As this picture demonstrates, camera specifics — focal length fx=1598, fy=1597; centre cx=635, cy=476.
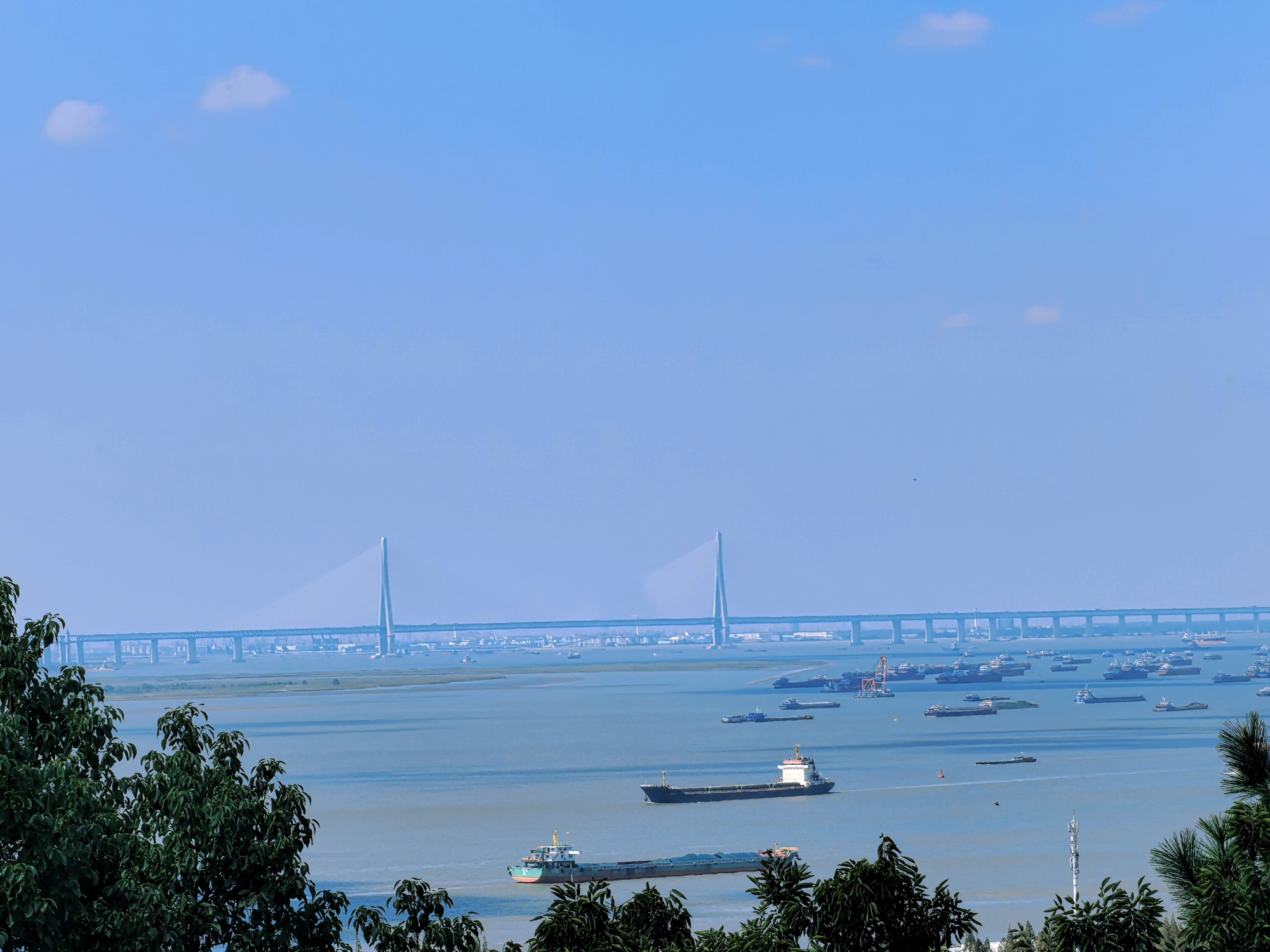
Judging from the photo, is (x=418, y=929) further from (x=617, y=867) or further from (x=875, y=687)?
(x=875, y=687)

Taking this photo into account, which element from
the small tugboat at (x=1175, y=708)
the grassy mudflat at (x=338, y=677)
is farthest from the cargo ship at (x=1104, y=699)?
the grassy mudflat at (x=338, y=677)

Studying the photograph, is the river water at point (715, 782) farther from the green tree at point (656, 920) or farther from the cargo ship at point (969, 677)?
the green tree at point (656, 920)

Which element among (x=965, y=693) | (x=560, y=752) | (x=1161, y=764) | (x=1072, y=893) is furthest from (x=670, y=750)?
(x=965, y=693)

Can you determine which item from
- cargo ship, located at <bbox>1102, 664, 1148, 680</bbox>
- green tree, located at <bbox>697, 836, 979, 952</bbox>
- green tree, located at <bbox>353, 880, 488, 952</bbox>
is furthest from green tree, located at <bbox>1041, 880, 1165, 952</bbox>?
cargo ship, located at <bbox>1102, 664, 1148, 680</bbox>

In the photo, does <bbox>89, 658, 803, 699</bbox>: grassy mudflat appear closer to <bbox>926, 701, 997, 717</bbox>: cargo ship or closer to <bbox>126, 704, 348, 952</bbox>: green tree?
<bbox>926, 701, 997, 717</bbox>: cargo ship

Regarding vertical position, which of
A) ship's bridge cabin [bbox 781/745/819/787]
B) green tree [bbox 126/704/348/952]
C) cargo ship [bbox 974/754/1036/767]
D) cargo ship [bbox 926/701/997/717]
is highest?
cargo ship [bbox 926/701/997/717]

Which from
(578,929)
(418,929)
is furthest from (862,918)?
(418,929)
